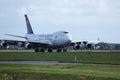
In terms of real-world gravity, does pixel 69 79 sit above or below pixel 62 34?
below

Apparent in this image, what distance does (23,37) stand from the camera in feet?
357

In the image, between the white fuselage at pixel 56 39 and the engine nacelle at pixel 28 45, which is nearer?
the white fuselage at pixel 56 39

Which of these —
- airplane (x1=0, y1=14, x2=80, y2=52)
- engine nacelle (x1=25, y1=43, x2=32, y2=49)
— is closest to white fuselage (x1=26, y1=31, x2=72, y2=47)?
airplane (x1=0, y1=14, x2=80, y2=52)

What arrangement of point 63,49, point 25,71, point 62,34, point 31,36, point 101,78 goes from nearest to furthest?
1. point 101,78
2. point 25,71
3. point 62,34
4. point 63,49
5. point 31,36

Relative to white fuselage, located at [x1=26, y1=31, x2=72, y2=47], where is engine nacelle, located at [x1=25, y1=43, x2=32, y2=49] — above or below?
below

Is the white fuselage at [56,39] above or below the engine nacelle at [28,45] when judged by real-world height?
above

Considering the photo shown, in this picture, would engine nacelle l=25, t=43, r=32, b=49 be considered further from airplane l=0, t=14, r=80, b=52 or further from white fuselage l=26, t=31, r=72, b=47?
white fuselage l=26, t=31, r=72, b=47

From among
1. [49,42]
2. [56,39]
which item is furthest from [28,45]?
[56,39]

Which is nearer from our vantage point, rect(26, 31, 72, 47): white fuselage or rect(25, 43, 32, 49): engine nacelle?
rect(26, 31, 72, 47): white fuselage

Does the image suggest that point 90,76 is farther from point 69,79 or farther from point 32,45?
point 32,45

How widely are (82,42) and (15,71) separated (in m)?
71.7

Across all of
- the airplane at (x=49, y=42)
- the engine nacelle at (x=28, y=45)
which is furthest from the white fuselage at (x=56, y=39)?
the engine nacelle at (x=28, y=45)

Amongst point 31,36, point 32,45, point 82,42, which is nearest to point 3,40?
point 32,45

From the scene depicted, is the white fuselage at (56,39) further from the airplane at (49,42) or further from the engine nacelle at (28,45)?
the engine nacelle at (28,45)
